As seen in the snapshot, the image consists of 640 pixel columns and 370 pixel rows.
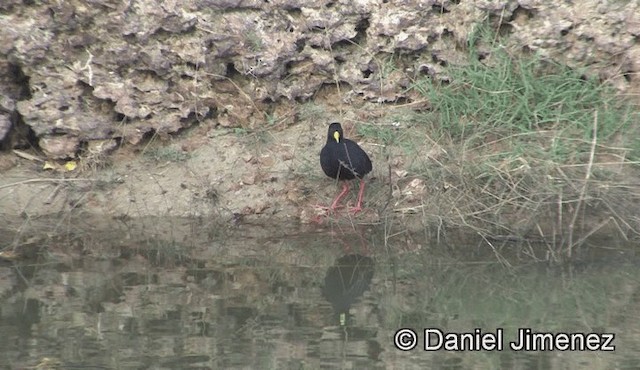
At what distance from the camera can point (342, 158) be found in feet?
23.1

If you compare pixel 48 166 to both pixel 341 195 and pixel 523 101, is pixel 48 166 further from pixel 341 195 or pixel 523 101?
pixel 523 101

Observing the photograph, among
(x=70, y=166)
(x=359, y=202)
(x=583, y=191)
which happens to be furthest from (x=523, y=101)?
(x=70, y=166)

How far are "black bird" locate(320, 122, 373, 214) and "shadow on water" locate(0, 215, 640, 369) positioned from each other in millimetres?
395

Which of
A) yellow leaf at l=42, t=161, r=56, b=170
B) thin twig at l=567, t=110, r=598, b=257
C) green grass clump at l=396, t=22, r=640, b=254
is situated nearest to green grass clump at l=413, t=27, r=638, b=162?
green grass clump at l=396, t=22, r=640, b=254

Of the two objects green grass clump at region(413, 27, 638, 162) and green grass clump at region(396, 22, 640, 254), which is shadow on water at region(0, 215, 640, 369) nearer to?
green grass clump at region(396, 22, 640, 254)

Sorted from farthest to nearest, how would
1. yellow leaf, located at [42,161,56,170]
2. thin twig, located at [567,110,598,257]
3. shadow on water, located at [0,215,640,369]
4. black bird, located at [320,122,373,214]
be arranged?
yellow leaf, located at [42,161,56,170] → black bird, located at [320,122,373,214] → thin twig, located at [567,110,598,257] → shadow on water, located at [0,215,640,369]

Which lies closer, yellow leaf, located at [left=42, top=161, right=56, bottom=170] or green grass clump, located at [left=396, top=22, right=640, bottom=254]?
green grass clump, located at [left=396, top=22, right=640, bottom=254]

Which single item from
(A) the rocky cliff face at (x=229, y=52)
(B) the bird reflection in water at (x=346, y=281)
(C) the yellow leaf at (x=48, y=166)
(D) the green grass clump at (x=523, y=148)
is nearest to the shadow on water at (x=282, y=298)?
(B) the bird reflection in water at (x=346, y=281)

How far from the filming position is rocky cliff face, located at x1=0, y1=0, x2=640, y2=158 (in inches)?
293

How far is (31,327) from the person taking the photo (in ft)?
18.2

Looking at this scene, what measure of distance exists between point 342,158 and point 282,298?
136 cm

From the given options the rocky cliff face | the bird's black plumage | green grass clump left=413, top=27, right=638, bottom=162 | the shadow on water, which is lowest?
the shadow on water

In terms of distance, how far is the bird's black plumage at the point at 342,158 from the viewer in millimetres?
7035

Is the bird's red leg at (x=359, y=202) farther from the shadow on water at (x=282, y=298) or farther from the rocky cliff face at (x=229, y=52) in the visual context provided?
the rocky cliff face at (x=229, y=52)
